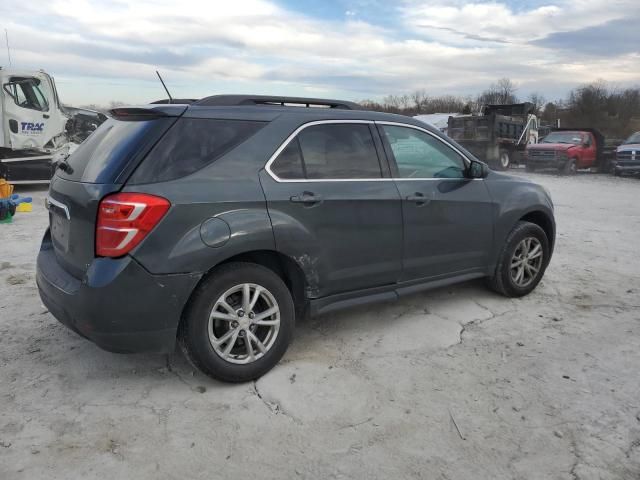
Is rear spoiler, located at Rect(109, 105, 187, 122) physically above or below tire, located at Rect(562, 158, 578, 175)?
above

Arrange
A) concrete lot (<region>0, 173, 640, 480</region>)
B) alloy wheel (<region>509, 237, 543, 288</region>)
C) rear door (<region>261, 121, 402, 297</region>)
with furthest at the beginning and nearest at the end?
alloy wheel (<region>509, 237, 543, 288</region>) < rear door (<region>261, 121, 402, 297</region>) < concrete lot (<region>0, 173, 640, 480</region>)

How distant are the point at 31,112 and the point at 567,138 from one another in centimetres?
1918

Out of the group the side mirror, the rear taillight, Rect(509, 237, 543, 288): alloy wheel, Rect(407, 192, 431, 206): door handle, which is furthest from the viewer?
Rect(509, 237, 543, 288): alloy wheel

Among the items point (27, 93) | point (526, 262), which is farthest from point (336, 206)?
point (27, 93)

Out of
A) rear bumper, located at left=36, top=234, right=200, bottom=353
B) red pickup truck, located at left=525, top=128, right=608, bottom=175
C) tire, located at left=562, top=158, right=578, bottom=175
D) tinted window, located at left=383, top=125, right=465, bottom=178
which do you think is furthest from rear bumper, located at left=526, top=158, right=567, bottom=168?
rear bumper, located at left=36, top=234, right=200, bottom=353

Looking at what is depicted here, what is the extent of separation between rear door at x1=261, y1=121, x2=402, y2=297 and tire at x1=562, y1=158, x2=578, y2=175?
62.2 ft

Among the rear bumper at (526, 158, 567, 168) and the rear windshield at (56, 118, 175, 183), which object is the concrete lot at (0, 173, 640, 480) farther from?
the rear bumper at (526, 158, 567, 168)

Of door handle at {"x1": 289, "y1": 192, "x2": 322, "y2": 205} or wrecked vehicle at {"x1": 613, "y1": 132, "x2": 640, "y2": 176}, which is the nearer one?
door handle at {"x1": 289, "y1": 192, "x2": 322, "y2": 205}

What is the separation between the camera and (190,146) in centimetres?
316

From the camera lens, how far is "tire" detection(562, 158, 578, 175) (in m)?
20.5

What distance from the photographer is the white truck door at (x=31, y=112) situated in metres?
11.9

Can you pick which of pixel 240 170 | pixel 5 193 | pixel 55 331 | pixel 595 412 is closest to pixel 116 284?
pixel 240 170

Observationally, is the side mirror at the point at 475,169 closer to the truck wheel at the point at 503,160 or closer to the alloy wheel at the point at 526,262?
the alloy wheel at the point at 526,262

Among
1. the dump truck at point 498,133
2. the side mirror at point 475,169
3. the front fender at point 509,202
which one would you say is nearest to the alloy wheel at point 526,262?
the front fender at point 509,202
